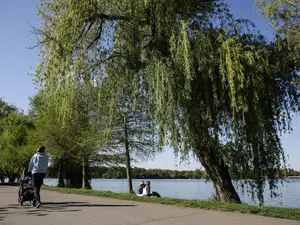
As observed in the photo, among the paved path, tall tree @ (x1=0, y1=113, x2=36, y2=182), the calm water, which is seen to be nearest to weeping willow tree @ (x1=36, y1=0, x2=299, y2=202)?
the calm water

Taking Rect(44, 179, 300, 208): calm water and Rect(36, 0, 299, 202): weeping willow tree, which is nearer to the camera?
Rect(36, 0, 299, 202): weeping willow tree

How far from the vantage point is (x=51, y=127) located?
24.7m

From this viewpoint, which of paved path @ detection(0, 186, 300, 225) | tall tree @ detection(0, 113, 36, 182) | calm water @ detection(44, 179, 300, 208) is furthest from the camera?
tall tree @ detection(0, 113, 36, 182)

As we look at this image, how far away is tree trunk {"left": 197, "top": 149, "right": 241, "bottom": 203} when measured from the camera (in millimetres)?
11070

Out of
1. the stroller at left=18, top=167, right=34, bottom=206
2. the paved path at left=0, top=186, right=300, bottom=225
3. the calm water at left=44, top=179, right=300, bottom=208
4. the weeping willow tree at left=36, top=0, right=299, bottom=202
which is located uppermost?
the weeping willow tree at left=36, top=0, right=299, bottom=202

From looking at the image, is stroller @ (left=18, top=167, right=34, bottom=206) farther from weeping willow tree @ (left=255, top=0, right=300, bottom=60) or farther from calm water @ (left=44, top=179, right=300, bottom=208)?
weeping willow tree @ (left=255, top=0, right=300, bottom=60)

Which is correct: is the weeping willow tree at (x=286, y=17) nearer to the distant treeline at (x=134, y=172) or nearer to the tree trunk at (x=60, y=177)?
the distant treeline at (x=134, y=172)

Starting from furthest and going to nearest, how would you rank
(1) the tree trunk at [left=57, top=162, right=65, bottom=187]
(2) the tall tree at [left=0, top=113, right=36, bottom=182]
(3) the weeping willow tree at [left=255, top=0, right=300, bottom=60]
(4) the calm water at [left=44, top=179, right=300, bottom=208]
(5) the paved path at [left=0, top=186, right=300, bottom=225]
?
1. (1) the tree trunk at [left=57, top=162, right=65, bottom=187]
2. (2) the tall tree at [left=0, top=113, right=36, bottom=182]
3. (4) the calm water at [left=44, top=179, right=300, bottom=208]
4. (3) the weeping willow tree at [left=255, top=0, right=300, bottom=60]
5. (5) the paved path at [left=0, top=186, right=300, bottom=225]

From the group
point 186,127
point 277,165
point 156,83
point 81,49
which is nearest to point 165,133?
point 186,127

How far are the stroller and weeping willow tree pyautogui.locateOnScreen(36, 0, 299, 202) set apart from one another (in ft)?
7.55

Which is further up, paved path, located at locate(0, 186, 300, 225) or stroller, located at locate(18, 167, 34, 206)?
stroller, located at locate(18, 167, 34, 206)

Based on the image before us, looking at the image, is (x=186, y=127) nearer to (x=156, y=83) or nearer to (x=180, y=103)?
(x=180, y=103)

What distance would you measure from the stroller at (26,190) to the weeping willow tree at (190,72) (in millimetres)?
2301

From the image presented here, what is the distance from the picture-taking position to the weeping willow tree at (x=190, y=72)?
9.25 meters
